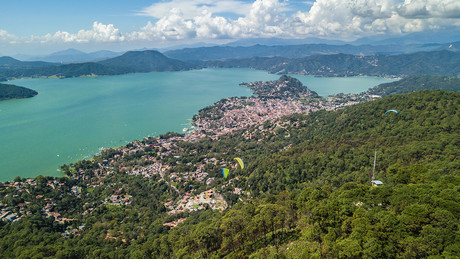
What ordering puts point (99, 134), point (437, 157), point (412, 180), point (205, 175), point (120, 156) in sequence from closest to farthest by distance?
point (412, 180), point (437, 157), point (205, 175), point (120, 156), point (99, 134)

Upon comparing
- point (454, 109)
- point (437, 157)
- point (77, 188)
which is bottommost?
point (77, 188)

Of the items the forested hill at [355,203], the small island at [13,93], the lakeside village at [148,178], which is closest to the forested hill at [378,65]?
the lakeside village at [148,178]

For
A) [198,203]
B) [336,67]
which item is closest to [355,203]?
[198,203]

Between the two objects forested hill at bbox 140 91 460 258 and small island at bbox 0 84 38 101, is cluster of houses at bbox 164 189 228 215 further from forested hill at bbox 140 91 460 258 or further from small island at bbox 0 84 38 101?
small island at bbox 0 84 38 101

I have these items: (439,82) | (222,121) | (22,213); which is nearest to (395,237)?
(22,213)

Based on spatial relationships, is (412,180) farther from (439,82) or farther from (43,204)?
(439,82)

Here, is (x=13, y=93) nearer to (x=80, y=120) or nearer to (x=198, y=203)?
(x=80, y=120)
